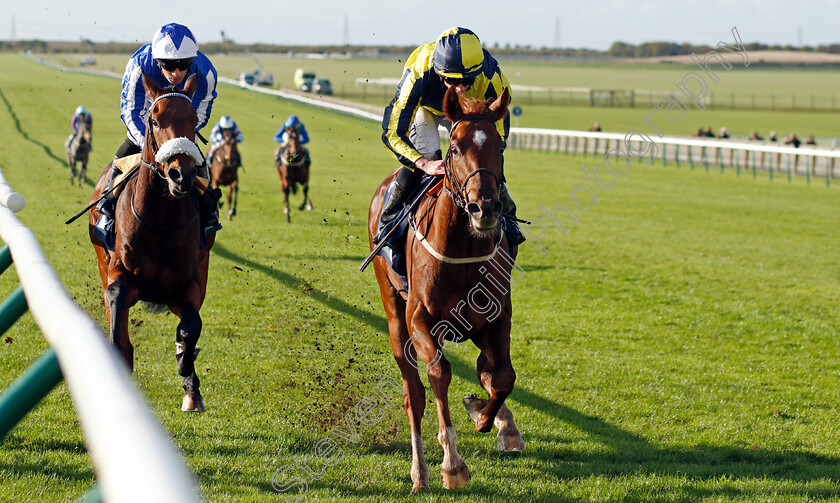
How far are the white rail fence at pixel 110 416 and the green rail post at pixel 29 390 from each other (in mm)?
54

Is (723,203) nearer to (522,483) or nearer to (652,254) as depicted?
(652,254)

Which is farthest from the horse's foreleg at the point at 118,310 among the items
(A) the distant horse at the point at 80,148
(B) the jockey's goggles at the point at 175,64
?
(A) the distant horse at the point at 80,148

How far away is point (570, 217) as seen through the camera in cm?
1642

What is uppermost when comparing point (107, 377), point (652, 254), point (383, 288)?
point (107, 377)

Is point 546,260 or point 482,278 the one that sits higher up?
point 482,278

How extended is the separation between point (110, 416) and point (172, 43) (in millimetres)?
4120

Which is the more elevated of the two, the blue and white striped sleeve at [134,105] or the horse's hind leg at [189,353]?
the blue and white striped sleeve at [134,105]

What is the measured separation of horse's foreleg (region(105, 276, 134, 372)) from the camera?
461cm

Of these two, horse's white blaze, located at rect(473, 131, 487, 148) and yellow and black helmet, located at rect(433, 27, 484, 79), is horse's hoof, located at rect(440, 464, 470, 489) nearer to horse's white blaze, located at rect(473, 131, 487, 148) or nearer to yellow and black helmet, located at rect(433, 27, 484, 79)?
horse's white blaze, located at rect(473, 131, 487, 148)

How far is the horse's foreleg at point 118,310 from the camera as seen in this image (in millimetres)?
4605

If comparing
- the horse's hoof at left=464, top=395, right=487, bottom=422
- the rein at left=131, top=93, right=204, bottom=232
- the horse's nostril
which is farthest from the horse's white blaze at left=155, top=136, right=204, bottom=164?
the horse's hoof at left=464, top=395, right=487, bottom=422

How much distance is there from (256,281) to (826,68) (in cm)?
12840

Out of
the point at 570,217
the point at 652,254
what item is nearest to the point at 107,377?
the point at 652,254

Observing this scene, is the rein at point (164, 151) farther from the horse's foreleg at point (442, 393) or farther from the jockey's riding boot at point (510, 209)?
the jockey's riding boot at point (510, 209)
